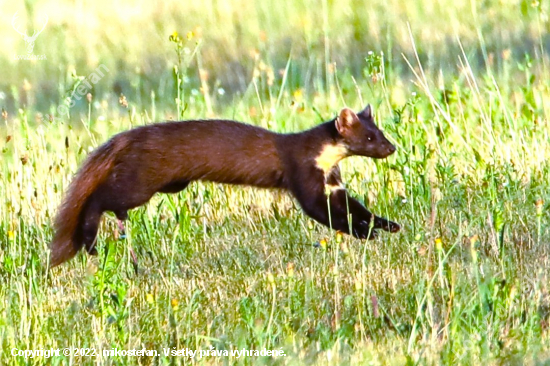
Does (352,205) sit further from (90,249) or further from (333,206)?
(90,249)

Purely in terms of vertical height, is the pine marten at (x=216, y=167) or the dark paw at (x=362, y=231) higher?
the pine marten at (x=216, y=167)

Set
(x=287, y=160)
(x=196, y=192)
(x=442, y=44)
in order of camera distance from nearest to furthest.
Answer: (x=287, y=160)
(x=196, y=192)
(x=442, y=44)

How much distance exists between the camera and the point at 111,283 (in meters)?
4.50

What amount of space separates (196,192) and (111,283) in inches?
108

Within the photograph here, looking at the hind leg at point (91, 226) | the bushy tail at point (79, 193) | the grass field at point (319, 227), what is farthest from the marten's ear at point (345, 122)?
the hind leg at point (91, 226)

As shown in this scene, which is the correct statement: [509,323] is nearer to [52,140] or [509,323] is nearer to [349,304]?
[349,304]

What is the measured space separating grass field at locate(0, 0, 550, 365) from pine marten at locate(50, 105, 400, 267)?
0.15 m

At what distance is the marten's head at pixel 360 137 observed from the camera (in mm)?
6570

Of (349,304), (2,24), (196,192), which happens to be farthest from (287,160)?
(2,24)

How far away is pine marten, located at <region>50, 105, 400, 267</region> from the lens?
631cm

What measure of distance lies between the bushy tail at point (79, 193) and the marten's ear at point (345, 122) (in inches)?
50.5

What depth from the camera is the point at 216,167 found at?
650 cm

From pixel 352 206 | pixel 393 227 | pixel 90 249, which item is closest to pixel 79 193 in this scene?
pixel 90 249

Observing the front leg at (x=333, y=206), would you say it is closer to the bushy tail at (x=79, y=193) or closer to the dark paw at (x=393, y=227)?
the dark paw at (x=393, y=227)
